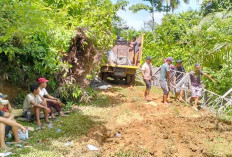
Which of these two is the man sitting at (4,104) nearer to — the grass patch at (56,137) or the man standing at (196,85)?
the grass patch at (56,137)

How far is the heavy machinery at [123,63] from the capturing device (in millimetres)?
12133

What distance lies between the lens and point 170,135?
19.7 ft

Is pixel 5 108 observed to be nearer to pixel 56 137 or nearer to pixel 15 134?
pixel 15 134

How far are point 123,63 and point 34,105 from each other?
7.45 m

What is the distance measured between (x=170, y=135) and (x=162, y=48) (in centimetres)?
1313

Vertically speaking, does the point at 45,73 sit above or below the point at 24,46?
below

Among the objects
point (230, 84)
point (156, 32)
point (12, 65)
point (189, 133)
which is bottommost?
point (189, 133)

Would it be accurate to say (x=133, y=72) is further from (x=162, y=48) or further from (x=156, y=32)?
(x=156, y=32)

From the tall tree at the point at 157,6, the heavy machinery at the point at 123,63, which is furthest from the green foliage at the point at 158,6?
the heavy machinery at the point at 123,63

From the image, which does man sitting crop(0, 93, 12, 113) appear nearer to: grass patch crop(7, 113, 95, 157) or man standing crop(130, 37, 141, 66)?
grass patch crop(7, 113, 95, 157)

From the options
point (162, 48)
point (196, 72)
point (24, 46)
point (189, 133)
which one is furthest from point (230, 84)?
point (162, 48)

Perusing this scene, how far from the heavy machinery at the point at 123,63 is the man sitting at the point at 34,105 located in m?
6.23

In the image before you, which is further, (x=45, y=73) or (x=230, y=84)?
(x=230, y=84)

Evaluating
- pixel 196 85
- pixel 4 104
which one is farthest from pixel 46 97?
pixel 196 85
